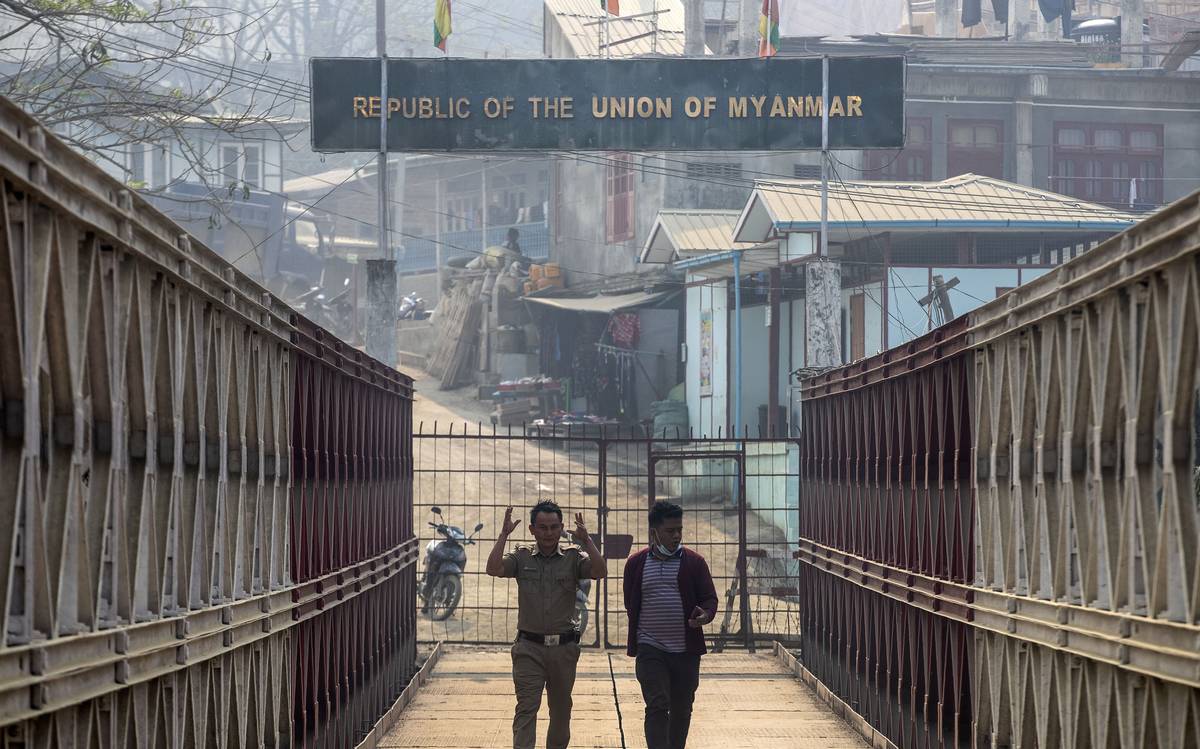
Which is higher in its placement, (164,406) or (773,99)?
(773,99)

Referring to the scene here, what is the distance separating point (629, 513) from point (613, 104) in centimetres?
1093

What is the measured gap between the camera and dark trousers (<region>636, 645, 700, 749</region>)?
10.5m

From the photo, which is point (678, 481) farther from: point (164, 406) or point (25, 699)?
point (25, 699)

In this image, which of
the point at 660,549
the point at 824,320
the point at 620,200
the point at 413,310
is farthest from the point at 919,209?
Result: the point at 413,310

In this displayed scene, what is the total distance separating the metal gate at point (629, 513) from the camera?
19344 millimetres

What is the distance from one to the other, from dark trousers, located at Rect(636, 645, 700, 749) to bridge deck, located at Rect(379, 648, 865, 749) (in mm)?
2005

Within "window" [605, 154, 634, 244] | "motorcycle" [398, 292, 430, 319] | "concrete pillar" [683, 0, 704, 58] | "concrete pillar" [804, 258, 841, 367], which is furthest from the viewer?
"motorcycle" [398, 292, 430, 319]

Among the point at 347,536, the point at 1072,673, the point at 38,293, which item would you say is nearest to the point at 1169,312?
the point at 1072,673

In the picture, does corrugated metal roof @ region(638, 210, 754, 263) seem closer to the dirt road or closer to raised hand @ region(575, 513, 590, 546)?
the dirt road

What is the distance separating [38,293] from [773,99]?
16.1 metres

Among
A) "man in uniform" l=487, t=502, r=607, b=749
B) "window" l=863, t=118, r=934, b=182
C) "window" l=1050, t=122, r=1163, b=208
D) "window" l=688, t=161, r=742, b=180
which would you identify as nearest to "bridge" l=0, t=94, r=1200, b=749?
"man in uniform" l=487, t=502, r=607, b=749

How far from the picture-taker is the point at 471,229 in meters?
56.0

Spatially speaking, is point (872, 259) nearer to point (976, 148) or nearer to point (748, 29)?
point (976, 148)

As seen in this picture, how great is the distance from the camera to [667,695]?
10.6 metres
